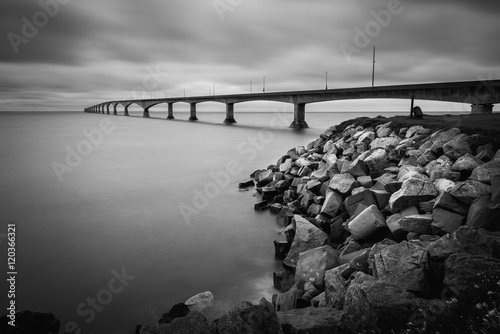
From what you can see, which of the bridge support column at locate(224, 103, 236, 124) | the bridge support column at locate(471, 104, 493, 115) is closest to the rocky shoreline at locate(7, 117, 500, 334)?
the bridge support column at locate(471, 104, 493, 115)

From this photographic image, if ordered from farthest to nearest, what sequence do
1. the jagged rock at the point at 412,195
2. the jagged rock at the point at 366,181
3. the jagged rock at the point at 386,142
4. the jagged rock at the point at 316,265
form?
the jagged rock at the point at 386,142 < the jagged rock at the point at 366,181 < the jagged rock at the point at 412,195 < the jagged rock at the point at 316,265

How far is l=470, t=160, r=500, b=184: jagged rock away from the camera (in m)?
6.25

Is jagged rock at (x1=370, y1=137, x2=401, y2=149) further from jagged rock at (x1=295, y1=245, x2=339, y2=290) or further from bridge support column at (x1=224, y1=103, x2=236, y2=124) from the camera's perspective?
bridge support column at (x1=224, y1=103, x2=236, y2=124)

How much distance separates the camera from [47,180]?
54.2 feet

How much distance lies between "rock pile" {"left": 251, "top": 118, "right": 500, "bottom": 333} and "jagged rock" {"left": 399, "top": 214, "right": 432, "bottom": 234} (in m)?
0.02

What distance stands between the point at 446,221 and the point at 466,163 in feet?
7.99

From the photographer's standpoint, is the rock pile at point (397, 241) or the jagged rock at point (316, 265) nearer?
the rock pile at point (397, 241)

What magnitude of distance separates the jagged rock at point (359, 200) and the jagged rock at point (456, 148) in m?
2.53

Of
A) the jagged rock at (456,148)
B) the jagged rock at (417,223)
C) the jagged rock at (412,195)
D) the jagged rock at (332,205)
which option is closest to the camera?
the jagged rock at (417,223)

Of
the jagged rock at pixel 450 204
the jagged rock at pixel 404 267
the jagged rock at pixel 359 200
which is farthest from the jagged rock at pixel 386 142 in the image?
the jagged rock at pixel 404 267

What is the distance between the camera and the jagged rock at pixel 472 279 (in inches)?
134

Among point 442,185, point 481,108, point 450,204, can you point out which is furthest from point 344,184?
point 481,108

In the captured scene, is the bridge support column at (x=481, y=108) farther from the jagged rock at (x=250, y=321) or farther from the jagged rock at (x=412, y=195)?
the jagged rock at (x=250, y=321)

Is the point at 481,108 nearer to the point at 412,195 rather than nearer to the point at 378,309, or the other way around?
the point at 412,195
